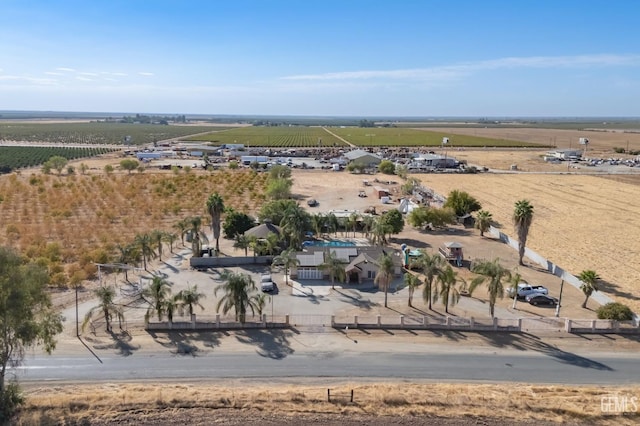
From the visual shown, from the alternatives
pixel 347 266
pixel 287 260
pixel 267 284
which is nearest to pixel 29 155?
pixel 287 260

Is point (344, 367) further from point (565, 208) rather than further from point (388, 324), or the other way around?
point (565, 208)

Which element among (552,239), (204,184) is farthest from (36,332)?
(204,184)

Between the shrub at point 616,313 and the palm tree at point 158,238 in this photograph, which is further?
the palm tree at point 158,238

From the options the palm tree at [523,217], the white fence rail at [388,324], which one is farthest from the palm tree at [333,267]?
the palm tree at [523,217]

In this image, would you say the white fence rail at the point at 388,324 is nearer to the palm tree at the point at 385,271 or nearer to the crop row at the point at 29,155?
the palm tree at the point at 385,271

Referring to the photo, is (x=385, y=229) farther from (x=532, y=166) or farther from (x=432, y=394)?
(x=532, y=166)

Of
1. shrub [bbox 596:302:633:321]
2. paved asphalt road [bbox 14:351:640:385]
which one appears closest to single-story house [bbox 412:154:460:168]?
shrub [bbox 596:302:633:321]
